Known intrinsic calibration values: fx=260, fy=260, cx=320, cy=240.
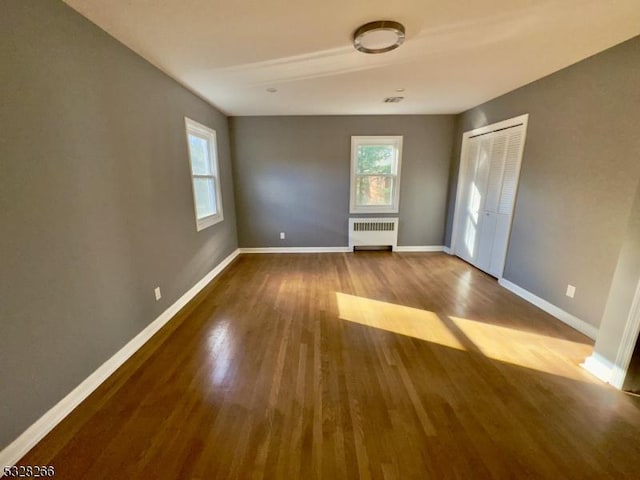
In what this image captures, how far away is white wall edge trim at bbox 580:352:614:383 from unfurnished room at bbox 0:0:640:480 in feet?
0.06

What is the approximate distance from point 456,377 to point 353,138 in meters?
3.97

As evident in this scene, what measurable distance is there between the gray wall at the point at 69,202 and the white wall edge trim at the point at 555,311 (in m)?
3.93

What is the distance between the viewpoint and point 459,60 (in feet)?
7.80

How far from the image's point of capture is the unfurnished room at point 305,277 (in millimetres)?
1338

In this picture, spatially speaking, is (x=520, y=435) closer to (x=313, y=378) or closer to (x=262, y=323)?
(x=313, y=378)

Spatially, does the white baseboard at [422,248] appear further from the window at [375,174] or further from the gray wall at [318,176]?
the window at [375,174]

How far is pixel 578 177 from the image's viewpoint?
2.44m

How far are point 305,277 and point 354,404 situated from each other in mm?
2275

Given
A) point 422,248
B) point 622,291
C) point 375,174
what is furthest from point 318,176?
point 622,291

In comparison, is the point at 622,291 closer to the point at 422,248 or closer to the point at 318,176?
the point at 422,248

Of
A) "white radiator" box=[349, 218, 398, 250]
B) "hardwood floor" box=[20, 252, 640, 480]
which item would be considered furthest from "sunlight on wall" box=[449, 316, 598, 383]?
"white radiator" box=[349, 218, 398, 250]

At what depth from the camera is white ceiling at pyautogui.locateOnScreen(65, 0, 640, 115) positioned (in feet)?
5.33

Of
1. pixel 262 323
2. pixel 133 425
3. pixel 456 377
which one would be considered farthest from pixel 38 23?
pixel 456 377

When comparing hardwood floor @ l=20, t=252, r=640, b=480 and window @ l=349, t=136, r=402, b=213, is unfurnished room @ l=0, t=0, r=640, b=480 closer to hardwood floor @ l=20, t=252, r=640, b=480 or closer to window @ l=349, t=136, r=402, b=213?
hardwood floor @ l=20, t=252, r=640, b=480
